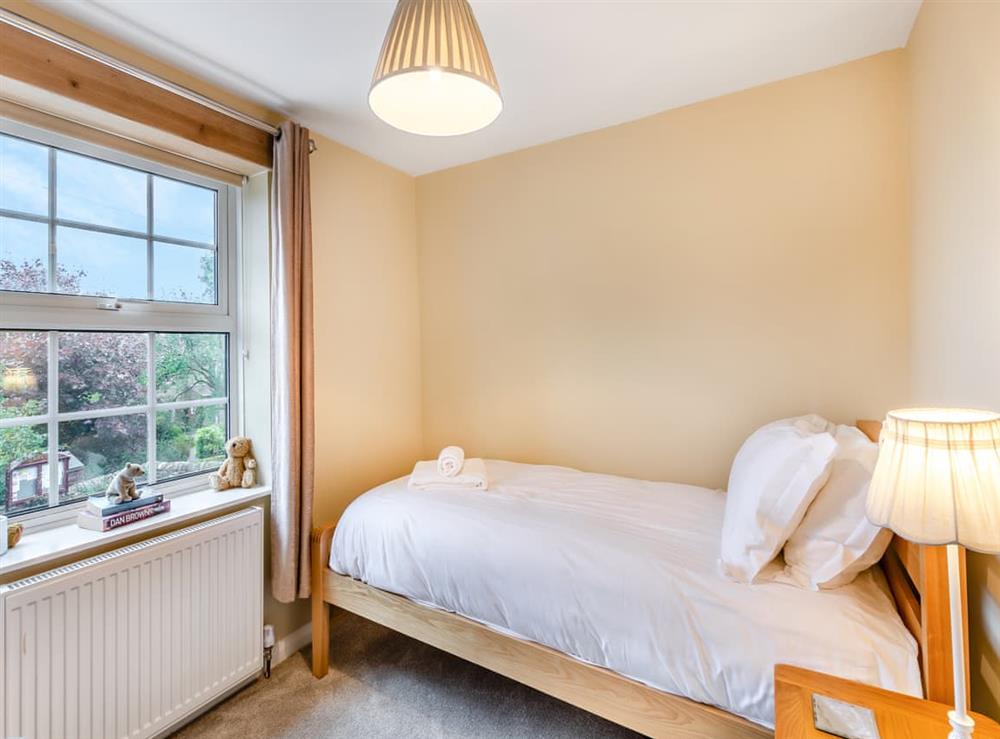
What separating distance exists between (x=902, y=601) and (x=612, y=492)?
3.30ft

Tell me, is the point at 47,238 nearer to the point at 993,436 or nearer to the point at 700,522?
the point at 700,522

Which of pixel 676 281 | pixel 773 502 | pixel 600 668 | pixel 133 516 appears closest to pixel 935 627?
pixel 773 502

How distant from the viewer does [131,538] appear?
1.66m

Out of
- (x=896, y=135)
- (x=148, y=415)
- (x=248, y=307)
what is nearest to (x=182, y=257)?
(x=248, y=307)

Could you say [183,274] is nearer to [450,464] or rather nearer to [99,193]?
[99,193]

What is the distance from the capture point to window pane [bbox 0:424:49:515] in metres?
1.55

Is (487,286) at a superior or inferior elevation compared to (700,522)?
superior

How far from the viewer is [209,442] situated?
2137mm

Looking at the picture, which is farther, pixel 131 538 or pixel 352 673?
pixel 352 673

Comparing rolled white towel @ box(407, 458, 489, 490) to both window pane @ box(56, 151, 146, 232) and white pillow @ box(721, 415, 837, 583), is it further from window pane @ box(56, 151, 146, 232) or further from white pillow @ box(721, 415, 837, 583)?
window pane @ box(56, 151, 146, 232)

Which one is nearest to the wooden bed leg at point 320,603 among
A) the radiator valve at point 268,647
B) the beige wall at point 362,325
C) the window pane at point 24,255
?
the radiator valve at point 268,647

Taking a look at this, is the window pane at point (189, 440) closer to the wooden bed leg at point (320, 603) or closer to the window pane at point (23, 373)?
the window pane at point (23, 373)

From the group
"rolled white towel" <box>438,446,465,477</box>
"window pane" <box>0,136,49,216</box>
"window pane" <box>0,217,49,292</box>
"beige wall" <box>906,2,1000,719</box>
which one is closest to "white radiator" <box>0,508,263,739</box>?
"rolled white towel" <box>438,446,465,477</box>

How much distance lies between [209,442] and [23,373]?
2.34ft
